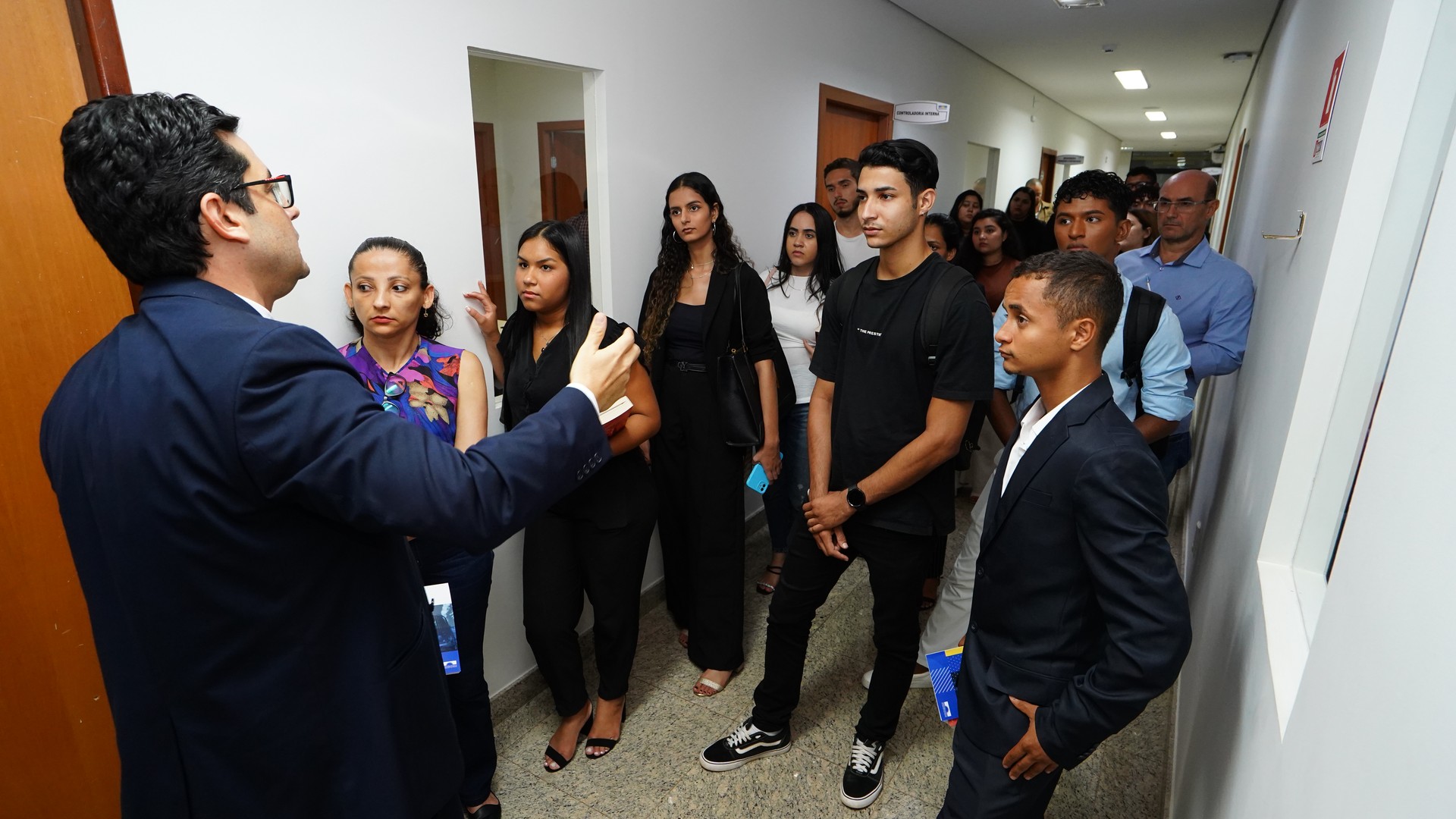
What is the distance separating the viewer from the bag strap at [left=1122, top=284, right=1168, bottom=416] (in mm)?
2133

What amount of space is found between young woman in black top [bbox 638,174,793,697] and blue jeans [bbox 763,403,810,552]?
23cm

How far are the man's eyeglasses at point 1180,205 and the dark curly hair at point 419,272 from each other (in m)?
2.58

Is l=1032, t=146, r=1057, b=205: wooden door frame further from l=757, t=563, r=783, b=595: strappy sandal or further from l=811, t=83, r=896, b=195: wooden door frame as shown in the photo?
l=757, t=563, r=783, b=595: strappy sandal

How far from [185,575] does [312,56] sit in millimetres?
1413

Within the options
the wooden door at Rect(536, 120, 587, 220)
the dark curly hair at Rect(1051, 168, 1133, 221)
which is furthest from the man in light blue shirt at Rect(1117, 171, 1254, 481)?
the wooden door at Rect(536, 120, 587, 220)

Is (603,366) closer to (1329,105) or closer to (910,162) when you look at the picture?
(910,162)

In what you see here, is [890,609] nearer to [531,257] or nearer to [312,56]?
[531,257]

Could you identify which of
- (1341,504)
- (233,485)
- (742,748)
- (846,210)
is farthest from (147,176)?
(846,210)

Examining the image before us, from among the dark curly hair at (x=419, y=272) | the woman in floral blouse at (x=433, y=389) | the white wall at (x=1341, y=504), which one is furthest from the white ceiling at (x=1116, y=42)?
the woman in floral blouse at (x=433, y=389)

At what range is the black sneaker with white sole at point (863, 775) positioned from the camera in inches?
87.4

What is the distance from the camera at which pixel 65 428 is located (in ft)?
3.29

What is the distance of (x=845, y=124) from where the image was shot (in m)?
4.77

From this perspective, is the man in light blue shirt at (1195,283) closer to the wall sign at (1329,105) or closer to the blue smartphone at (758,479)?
the wall sign at (1329,105)

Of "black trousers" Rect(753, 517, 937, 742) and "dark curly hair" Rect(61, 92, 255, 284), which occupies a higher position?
"dark curly hair" Rect(61, 92, 255, 284)
